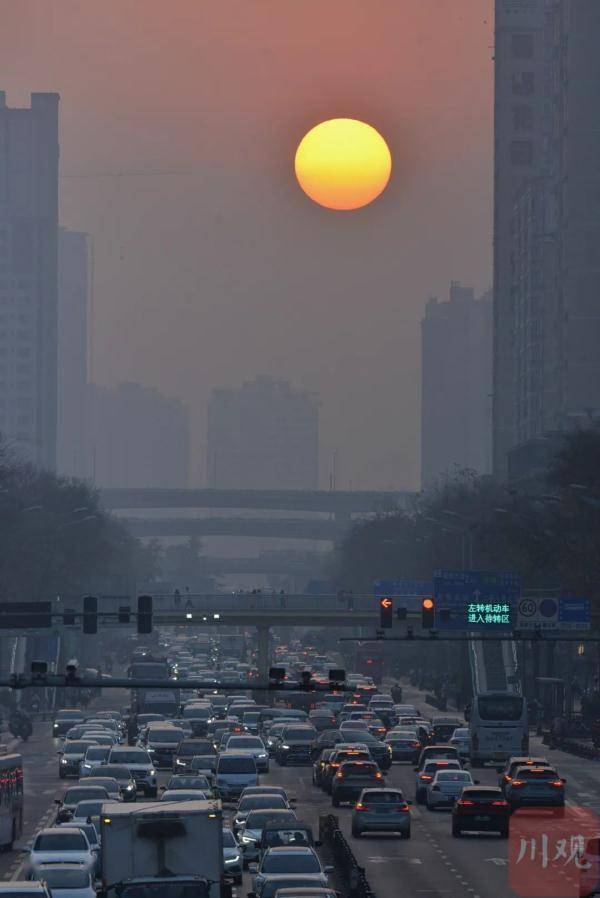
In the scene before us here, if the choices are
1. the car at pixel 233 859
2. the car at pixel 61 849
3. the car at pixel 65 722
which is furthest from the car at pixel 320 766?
the car at pixel 61 849

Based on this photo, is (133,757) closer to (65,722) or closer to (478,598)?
(478,598)

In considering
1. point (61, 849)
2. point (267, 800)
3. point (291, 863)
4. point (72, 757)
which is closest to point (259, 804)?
point (267, 800)

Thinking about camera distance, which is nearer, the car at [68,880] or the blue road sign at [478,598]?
the car at [68,880]

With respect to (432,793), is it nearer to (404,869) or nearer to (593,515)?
(404,869)

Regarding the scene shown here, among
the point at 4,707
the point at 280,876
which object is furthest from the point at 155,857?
the point at 4,707

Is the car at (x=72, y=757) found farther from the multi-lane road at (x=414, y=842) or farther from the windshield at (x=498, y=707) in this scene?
the windshield at (x=498, y=707)

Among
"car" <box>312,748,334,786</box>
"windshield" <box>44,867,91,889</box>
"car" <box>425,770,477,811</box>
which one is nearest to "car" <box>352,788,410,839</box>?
"car" <box>425,770,477,811</box>
